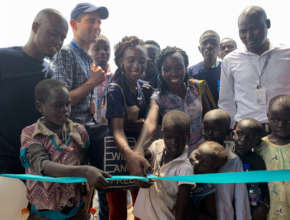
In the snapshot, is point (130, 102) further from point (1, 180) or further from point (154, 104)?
point (1, 180)

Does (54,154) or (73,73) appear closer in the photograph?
(54,154)

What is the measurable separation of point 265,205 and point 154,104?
1390 mm

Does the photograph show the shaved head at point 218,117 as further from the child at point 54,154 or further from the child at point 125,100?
the child at point 54,154

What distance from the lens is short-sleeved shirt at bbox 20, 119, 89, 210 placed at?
8.44 ft

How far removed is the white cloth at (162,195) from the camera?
266 cm

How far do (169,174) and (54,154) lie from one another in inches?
37.9

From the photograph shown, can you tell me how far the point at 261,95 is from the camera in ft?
11.3

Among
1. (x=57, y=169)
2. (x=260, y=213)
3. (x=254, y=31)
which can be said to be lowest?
(x=260, y=213)

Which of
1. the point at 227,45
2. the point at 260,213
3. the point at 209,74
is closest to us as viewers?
the point at 260,213

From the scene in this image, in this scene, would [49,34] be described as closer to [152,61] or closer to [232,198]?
[152,61]

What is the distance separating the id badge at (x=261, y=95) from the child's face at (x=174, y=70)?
32.7 inches

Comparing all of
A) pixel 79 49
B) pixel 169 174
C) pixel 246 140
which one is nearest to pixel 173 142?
pixel 169 174

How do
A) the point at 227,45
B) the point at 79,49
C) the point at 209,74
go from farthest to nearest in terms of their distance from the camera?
the point at 227,45
the point at 209,74
the point at 79,49

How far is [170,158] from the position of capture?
2791 millimetres
